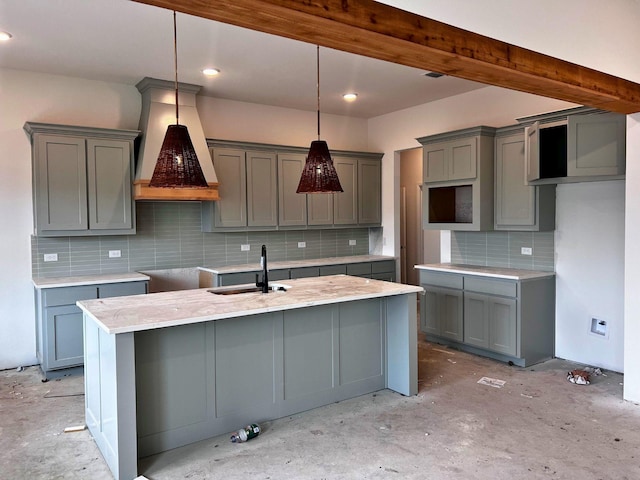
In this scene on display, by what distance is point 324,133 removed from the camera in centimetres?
657

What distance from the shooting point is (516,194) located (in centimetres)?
471

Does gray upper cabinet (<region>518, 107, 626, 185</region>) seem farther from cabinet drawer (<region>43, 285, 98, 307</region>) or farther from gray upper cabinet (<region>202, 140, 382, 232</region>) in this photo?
cabinet drawer (<region>43, 285, 98, 307</region>)

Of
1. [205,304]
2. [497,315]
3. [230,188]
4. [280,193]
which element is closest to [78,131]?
[230,188]

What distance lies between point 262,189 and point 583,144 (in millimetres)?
3362

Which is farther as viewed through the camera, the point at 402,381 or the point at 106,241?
the point at 106,241

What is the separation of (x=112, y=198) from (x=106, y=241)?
1.69 feet

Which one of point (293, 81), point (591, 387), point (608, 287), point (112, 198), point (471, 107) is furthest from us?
point (471, 107)

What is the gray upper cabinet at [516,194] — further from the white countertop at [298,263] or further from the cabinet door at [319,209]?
the cabinet door at [319,209]

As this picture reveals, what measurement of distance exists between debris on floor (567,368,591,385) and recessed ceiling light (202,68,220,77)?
426 centimetres

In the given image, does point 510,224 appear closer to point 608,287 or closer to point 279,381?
point 608,287

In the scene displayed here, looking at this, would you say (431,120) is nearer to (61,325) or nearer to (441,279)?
(441,279)

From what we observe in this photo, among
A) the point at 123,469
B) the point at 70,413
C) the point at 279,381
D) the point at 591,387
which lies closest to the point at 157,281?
the point at 70,413

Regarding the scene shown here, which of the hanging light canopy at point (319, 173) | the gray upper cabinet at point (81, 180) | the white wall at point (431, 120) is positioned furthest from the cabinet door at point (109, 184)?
the white wall at point (431, 120)

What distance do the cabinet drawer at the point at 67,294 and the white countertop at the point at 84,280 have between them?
6 cm
